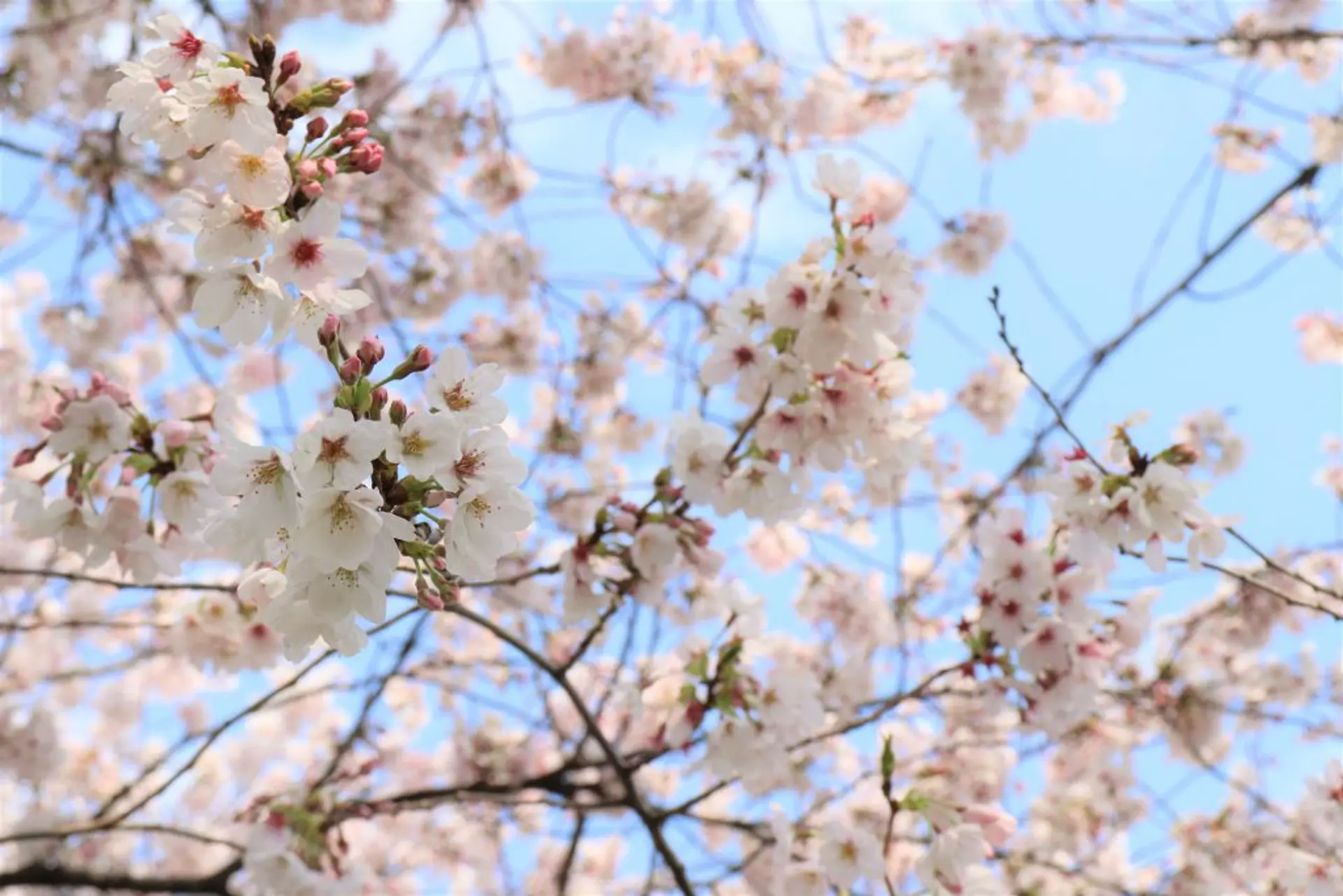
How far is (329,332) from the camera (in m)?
1.33

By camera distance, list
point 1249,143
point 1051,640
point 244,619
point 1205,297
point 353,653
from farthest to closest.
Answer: point 1249,143 < point 1205,297 < point 244,619 < point 1051,640 < point 353,653

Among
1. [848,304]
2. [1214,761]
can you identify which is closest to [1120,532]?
[848,304]

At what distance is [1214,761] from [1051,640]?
356 cm

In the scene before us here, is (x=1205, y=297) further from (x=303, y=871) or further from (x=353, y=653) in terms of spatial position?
(x=303, y=871)

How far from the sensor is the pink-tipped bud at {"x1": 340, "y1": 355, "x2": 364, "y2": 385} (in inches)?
49.2

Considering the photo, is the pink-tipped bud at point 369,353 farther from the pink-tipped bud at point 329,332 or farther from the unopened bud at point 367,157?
the unopened bud at point 367,157

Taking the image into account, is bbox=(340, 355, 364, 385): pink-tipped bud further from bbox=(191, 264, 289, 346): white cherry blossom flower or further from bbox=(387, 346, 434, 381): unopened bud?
bbox=(191, 264, 289, 346): white cherry blossom flower

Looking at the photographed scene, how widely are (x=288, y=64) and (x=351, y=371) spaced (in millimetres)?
551

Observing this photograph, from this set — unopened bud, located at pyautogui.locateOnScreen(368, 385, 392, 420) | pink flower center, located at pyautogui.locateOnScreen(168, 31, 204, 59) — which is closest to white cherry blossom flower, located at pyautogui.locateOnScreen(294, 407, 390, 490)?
unopened bud, located at pyautogui.locateOnScreen(368, 385, 392, 420)

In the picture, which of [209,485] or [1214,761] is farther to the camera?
[1214,761]

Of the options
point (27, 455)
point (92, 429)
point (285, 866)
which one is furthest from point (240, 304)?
point (285, 866)

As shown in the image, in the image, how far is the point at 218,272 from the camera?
1.50 m

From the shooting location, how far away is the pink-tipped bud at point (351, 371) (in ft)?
4.10

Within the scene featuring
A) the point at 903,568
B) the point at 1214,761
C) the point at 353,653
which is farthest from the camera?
the point at 903,568
